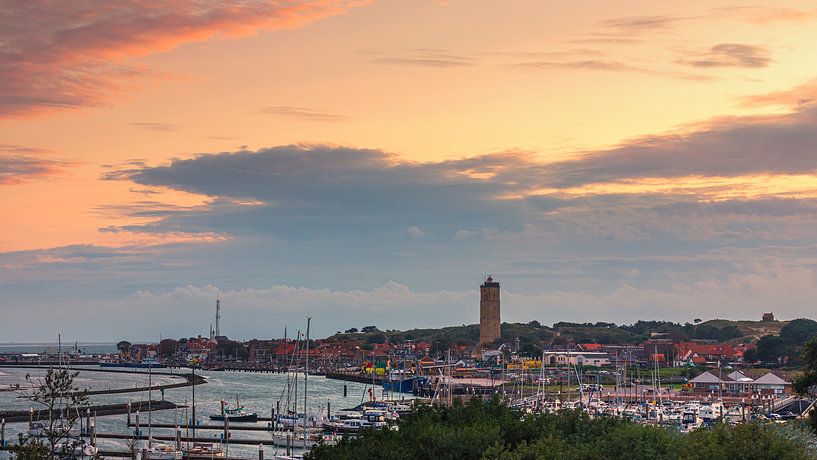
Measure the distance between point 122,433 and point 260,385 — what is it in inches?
3289

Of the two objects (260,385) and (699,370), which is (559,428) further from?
(260,385)

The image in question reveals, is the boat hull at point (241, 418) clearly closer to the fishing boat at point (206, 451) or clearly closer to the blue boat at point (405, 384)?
the fishing boat at point (206, 451)

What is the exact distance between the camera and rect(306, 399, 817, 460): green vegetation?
2520 cm

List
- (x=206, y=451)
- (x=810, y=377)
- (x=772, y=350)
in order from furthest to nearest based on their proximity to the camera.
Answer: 1. (x=772, y=350)
2. (x=206, y=451)
3. (x=810, y=377)

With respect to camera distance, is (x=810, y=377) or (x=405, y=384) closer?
(x=810, y=377)

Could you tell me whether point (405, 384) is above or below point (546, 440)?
below

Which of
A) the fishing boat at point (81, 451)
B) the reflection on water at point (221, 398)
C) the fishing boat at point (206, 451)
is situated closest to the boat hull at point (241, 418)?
the reflection on water at point (221, 398)

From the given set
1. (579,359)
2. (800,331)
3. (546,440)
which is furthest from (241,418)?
(800,331)

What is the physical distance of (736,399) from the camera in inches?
4090

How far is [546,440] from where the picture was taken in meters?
29.6

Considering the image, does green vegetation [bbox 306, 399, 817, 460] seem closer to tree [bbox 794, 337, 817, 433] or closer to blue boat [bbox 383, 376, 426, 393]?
tree [bbox 794, 337, 817, 433]

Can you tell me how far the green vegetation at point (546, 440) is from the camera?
992 inches

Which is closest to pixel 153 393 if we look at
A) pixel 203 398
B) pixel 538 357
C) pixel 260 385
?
pixel 203 398

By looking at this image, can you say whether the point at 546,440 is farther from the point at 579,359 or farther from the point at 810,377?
the point at 579,359
